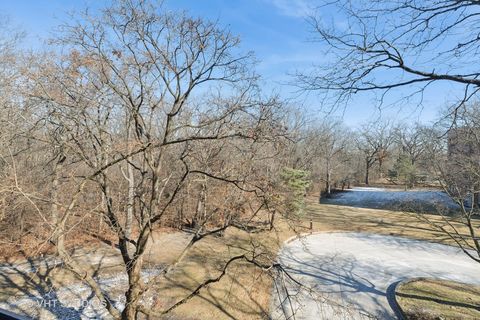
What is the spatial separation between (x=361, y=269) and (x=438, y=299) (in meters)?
2.81

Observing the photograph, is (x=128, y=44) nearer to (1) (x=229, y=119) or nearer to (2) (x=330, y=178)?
(1) (x=229, y=119)

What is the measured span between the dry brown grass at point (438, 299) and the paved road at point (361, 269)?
49 cm

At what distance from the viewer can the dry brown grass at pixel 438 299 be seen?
8.12 m

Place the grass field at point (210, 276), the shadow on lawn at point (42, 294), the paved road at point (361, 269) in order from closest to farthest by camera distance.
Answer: the shadow on lawn at point (42, 294) < the grass field at point (210, 276) < the paved road at point (361, 269)

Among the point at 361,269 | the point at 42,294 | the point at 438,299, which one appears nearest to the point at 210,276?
the point at 42,294

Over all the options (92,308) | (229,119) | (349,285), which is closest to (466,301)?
(349,285)

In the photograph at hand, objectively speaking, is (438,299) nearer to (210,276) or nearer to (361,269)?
(361,269)

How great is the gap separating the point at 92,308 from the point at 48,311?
1.04 meters

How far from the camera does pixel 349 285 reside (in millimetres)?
9953

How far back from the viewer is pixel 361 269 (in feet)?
37.8

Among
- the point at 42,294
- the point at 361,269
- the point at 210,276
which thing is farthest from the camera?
the point at 361,269

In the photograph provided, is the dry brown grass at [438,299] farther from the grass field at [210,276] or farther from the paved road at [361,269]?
the grass field at [210,276]

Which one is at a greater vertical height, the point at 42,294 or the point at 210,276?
the point at 210,276

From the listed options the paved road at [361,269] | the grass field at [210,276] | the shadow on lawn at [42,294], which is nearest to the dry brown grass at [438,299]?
the paved road at [361,269]
